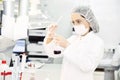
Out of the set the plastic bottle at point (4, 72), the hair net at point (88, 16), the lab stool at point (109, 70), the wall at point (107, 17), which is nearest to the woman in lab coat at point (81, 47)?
the hair net at point (88, 16)

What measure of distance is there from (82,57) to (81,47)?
91 mm

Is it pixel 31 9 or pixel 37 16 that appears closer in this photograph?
pixel 31 9

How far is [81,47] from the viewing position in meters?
1.63

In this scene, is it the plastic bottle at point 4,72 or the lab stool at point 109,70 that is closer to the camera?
the plastic bottle at point 4,72

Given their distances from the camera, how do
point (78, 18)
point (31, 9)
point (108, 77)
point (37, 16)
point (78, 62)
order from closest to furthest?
1. point (78, 62)
2. point (78, 18)
3. point (31, 9)
4. point (37, 16)
5. point (108, 77)

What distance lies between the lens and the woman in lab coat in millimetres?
1576

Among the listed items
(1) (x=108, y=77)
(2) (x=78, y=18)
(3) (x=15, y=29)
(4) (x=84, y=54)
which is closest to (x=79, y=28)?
(2) (x=78, y=18)

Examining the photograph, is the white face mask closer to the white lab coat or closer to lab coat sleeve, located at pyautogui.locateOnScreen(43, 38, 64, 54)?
the white lab coat

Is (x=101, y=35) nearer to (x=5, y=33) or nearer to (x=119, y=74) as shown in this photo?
(x=119, y=74)

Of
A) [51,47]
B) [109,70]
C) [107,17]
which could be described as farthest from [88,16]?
[107,17]

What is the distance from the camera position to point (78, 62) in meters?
1.56

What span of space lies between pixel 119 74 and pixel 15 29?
1274 mm

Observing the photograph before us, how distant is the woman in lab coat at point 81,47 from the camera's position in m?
1.58

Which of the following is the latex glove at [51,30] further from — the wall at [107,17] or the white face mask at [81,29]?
the wall at [107,17]
